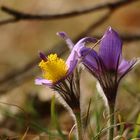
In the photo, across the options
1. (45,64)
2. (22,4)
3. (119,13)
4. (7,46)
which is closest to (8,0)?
(22,4)

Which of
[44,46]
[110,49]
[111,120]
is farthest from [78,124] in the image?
[44,46]

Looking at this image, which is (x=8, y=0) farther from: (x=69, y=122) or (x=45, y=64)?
(x=45, y=64)

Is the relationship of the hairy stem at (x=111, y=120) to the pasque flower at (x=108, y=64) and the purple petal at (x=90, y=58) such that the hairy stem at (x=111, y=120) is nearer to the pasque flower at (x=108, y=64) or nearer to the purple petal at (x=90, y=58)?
the pasque flower at (x=108, y=64)

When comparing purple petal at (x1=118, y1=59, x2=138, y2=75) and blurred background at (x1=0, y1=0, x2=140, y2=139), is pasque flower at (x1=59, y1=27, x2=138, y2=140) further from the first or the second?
blurred background at (x1=0, y1=0, x2=140, y2=139)

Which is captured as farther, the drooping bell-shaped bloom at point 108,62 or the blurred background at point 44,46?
the blurred background at point 44,46

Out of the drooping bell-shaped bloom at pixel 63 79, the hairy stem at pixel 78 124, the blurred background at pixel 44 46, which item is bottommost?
the hairy stem at pixel 78 124

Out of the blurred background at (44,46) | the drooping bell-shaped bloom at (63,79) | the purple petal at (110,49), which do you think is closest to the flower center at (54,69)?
the drooping bell-shaped bloom at (63,79)
